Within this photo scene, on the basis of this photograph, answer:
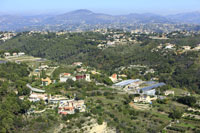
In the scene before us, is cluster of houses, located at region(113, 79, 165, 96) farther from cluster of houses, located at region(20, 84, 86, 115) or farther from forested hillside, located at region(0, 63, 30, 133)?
forested hillside, located at region(0, 63, 30, 133)

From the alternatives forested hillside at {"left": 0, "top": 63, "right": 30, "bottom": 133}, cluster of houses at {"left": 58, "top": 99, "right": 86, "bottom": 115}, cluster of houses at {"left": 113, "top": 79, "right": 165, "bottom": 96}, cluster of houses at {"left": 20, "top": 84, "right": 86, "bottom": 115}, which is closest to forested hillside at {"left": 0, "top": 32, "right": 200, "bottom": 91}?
cluster of houses at {"left": 113, "top": 79, "right": 165, "bottom": 96}

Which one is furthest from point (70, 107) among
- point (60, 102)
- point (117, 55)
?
point (117, 55)

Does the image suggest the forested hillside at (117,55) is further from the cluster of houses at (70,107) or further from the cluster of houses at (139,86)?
the cluster of houses at (70,107)

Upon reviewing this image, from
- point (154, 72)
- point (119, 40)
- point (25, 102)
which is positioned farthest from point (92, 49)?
point (25, 102)

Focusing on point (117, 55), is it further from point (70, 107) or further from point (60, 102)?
point (70, 107)

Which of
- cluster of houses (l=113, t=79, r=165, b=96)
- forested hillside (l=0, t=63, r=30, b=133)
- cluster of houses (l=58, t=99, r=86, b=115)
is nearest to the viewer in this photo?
forested hillside (l=0, t=63, r=30, b=133)

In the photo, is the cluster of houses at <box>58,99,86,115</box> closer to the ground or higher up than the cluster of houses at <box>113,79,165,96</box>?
higher up

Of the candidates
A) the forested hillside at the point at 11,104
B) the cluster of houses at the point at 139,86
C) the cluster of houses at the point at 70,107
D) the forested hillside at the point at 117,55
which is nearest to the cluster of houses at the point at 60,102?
the cluster of houses at the point at 70,107

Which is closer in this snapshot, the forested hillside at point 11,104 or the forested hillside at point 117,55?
the forested hillside at point 11,104
